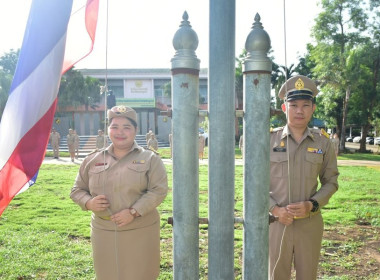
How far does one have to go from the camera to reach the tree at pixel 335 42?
22312mm

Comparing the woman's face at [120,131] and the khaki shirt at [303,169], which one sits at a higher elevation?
the woman's face at [120,131]

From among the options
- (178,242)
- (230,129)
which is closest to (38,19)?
(230,129)

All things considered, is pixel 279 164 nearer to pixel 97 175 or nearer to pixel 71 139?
pixel 97 175

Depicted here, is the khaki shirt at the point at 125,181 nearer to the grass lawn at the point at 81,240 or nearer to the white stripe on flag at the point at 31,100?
the white stripe on flag at the point at 31,100

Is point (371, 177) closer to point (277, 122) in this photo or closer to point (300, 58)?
point (277, 122)

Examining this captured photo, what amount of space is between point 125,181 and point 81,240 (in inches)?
104

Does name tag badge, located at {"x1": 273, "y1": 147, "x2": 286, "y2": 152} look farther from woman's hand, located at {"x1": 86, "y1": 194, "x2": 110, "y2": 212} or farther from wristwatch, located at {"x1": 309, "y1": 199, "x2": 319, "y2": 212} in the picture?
woman's hand, located at {"x1": 86, "y1": 194, "x2": 110, "y2": 212}

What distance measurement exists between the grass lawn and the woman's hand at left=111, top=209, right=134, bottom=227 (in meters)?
1.43

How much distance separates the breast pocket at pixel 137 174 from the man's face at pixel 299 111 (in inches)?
42.3

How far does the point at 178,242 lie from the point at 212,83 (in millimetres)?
760

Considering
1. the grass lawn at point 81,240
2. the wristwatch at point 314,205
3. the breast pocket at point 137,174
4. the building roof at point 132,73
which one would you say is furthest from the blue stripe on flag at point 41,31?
the building roof at point 132,73

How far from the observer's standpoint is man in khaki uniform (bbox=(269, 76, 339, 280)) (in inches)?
97.0

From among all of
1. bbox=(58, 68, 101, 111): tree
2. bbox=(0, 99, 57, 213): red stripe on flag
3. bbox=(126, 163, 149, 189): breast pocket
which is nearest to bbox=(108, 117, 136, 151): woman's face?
bbox=(126, 163, 149, 189): breast pocket

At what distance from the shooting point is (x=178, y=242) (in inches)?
66.7
